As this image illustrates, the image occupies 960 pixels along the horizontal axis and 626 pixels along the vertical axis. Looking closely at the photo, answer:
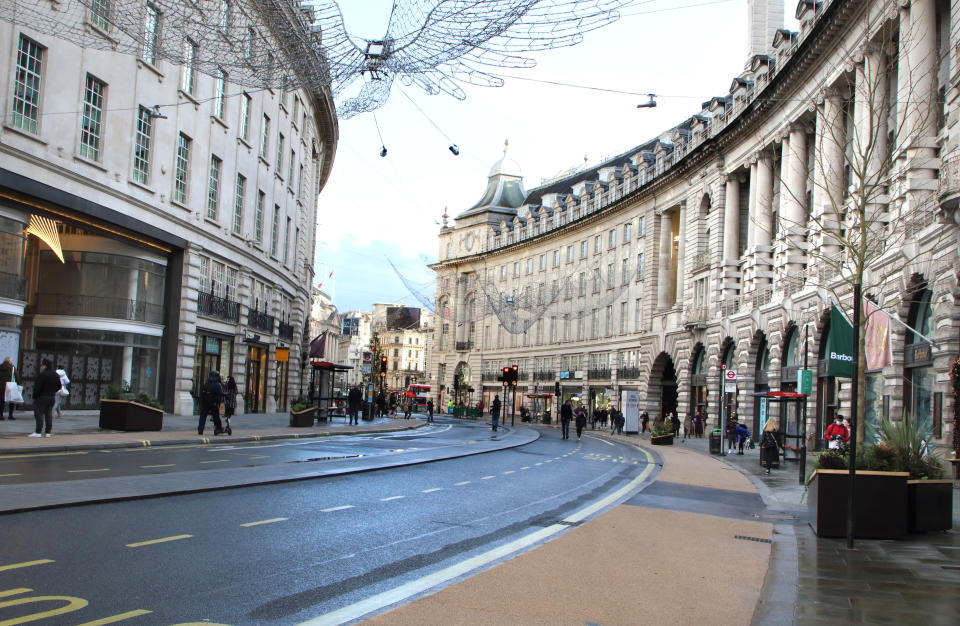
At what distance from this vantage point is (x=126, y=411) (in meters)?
22.6

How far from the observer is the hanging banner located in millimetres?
17391

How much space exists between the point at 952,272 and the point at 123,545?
1911 cm

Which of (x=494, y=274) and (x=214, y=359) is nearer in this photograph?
(x=214, y=359)

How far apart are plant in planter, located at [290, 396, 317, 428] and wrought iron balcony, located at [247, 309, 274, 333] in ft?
26.4

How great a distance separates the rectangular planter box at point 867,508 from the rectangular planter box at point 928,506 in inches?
21.7

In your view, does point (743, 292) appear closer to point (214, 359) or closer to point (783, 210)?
point (783, 210)

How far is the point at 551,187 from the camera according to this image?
322 feet

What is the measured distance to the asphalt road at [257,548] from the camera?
20.3 ft

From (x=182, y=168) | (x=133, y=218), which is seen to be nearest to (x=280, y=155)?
(x=182, y=168)

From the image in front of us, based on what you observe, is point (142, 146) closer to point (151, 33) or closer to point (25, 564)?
point (151, 33)

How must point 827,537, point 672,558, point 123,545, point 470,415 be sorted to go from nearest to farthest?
1. point 123,545
2. point 672,558
3. point 827,537
4. point 470,415

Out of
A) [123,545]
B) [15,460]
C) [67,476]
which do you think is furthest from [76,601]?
[15,460]

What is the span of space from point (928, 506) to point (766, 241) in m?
33.0

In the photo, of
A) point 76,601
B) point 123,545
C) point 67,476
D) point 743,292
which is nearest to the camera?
point 76,601
